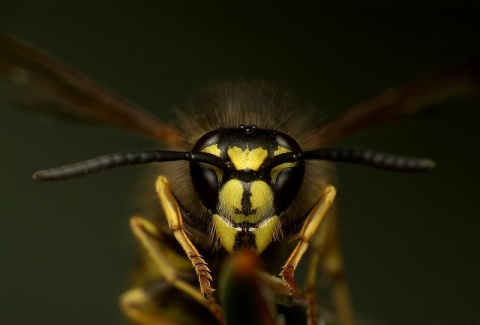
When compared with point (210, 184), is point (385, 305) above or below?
below

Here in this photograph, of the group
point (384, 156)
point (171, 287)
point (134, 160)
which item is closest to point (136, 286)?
point (171, 287)

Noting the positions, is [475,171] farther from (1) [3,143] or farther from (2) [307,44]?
(1) [3,143]

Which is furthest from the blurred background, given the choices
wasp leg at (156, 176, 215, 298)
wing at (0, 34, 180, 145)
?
wasp leg at (156, 176, 215, 298)

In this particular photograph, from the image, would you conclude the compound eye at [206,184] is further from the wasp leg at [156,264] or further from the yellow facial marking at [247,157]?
the wasp leg at [156,264]

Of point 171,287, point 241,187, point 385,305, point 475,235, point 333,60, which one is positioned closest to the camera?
point 241,187

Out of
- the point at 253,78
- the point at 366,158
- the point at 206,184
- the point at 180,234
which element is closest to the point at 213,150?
the point at 206,184

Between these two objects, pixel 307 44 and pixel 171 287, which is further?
pixel 307 44

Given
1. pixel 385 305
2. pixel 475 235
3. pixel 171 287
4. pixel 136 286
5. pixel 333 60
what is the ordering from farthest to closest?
pixel 333 60
pixel 475 235
pixel 385 305
pixel 136 286
pixel 171 287
